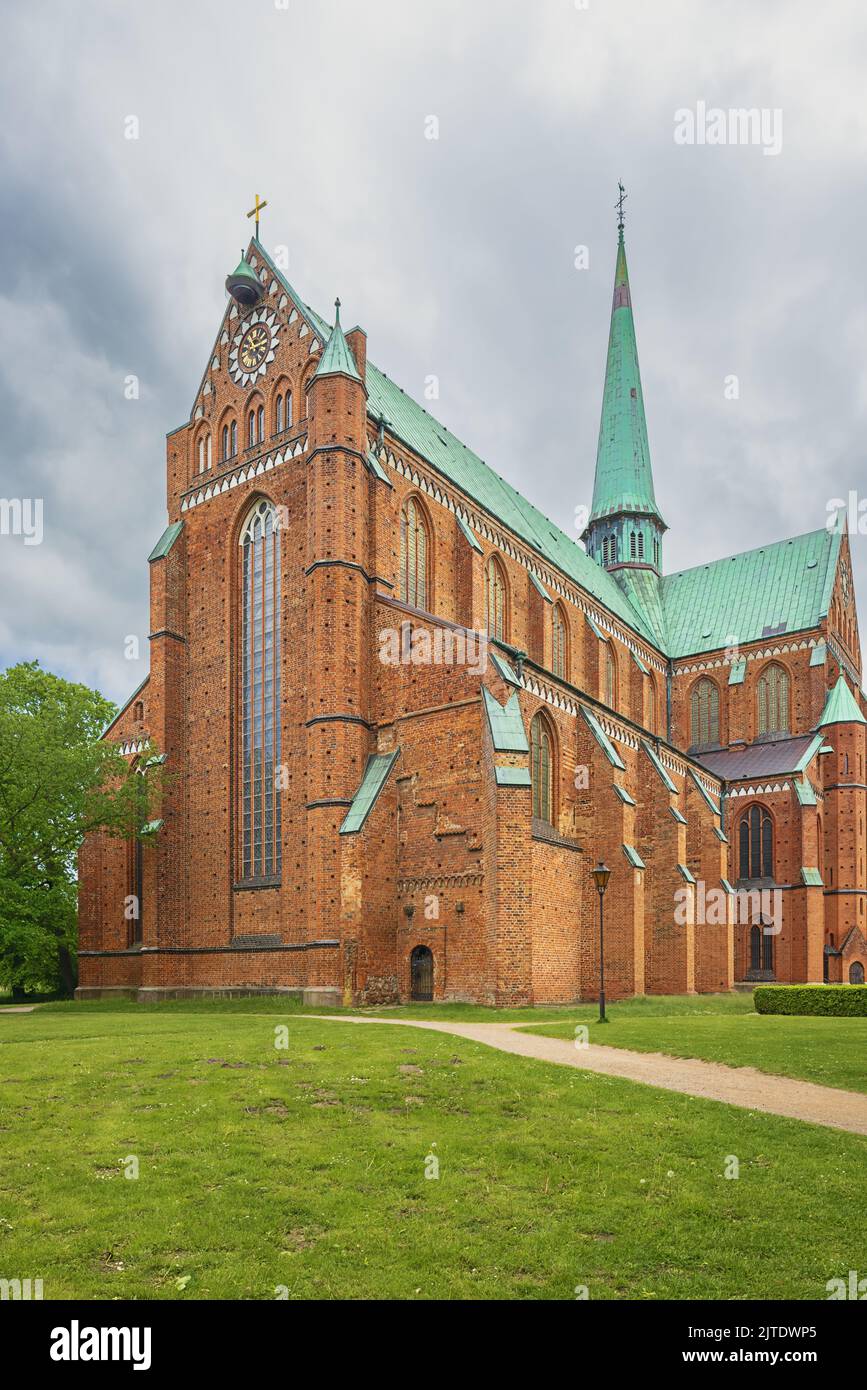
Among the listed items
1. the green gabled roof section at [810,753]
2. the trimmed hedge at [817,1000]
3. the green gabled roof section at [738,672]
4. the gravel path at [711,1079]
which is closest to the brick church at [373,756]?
the green gabled roof section at [810,753]

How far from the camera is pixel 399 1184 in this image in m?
9.20

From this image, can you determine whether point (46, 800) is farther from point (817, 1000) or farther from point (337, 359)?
point (817, 1000)

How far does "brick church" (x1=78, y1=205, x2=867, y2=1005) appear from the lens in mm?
26391

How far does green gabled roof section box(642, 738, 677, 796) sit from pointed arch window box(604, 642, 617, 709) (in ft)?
29.2

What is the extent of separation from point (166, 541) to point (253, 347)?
706cm

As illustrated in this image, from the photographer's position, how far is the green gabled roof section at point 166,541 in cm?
3338

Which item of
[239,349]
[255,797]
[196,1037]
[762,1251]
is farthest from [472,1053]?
[239,349]

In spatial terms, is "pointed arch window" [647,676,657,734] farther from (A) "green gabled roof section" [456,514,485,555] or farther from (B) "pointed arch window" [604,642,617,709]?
(A) "green gabled roof section" [456,514,485,555]

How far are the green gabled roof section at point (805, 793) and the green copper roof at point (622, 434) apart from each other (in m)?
21.9

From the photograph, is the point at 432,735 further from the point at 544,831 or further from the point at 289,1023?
the point at 289,1023

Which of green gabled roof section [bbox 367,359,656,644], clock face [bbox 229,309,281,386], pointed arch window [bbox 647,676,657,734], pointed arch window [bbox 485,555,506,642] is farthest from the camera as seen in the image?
→ pointed arch window [bbox 647,676,657,734]

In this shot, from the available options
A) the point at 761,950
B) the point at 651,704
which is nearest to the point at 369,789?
the point at 761,950

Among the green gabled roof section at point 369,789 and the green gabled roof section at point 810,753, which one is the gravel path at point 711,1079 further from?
the green gabled roof section at point 810,753

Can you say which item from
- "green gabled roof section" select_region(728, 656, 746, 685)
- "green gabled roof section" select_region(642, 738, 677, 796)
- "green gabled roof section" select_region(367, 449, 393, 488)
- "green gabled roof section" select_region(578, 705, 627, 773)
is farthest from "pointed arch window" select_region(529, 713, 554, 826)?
"green gabled roof section" select_region(728, 656, 746, 685)
